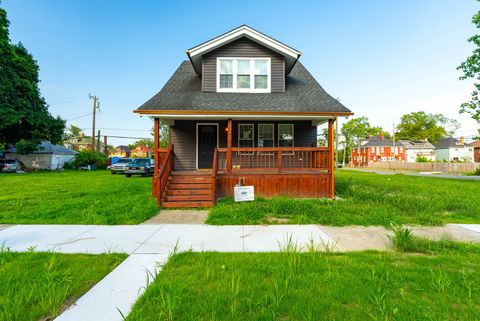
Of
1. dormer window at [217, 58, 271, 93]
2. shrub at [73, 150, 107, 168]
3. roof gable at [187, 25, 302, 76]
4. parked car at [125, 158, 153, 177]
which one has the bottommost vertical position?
parked car at [125, 158, 153, 177]

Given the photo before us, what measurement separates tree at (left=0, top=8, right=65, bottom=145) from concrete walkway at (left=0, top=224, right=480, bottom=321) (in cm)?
2480

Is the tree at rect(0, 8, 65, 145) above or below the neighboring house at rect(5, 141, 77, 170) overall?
above

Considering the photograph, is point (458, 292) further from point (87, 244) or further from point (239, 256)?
point (87, 244)

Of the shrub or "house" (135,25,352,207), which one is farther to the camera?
the shrub

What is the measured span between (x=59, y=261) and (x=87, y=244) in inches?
32.6

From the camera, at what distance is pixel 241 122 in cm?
1058

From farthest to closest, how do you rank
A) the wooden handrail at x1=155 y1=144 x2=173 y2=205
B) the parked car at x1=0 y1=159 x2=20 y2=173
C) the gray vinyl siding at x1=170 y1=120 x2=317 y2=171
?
1. the parked car at x1=0 y1=159 x2=20 y2=173
2. the gray vinyl siding at x1=170 y1=120 x2=317 y2=171
3. the wooden handrail at x1=155 y1=144 x2=173 y2=205

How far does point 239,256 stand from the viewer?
3504 mm

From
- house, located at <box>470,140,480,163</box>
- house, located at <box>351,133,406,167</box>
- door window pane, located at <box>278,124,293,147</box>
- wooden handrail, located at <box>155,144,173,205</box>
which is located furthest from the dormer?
house, located at <box>470,140,480,163</box>

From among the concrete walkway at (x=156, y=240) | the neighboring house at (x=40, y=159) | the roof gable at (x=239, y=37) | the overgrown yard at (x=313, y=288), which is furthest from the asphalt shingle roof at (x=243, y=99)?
the neighboring house at (x=40, y=159)

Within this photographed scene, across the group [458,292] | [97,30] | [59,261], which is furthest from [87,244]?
[97,30]

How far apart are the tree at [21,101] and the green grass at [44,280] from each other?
2621 cm

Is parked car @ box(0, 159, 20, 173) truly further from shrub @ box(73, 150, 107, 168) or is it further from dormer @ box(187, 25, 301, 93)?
dormer @ box(187, 25, 301, 93)

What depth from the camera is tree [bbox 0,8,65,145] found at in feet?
69.4
